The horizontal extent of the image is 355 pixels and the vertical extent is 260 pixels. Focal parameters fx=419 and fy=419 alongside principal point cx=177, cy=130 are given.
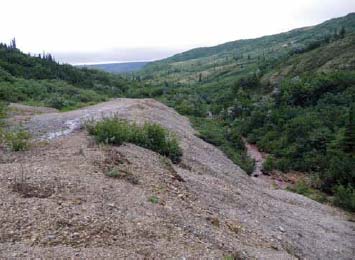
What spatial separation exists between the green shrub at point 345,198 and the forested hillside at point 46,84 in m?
17.9

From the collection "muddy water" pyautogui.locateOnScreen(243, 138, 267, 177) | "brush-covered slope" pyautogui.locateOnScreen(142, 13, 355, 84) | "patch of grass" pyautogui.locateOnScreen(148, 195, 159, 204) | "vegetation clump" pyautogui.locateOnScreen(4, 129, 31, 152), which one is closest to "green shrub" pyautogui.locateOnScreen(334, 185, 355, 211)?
"muddy water" pyautogui.locateOnScreen(243, 138, 267, 177)

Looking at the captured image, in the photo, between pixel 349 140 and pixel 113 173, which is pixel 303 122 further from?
pixel 113 173

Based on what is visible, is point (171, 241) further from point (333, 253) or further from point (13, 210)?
point (333, 253)

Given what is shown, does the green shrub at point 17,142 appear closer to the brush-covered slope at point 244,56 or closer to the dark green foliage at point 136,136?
the dark green foliage at point 136,136

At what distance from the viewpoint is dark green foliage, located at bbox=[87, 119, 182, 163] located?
13039 millimetres

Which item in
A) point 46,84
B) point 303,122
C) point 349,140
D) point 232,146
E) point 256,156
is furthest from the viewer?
point 46,84

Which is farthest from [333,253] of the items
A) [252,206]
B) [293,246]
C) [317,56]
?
[317,56]

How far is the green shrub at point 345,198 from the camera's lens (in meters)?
16.6

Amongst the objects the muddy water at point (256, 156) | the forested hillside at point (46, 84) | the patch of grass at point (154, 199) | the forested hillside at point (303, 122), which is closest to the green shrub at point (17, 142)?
the patch of grass at point (154, 199)

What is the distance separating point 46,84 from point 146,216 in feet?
114

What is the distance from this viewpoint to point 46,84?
4003 centimetres

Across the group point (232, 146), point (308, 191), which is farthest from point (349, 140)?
point (232, 146)

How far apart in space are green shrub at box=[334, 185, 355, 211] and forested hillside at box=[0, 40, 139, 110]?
17.9m

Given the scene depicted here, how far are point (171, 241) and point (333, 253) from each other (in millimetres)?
5769
